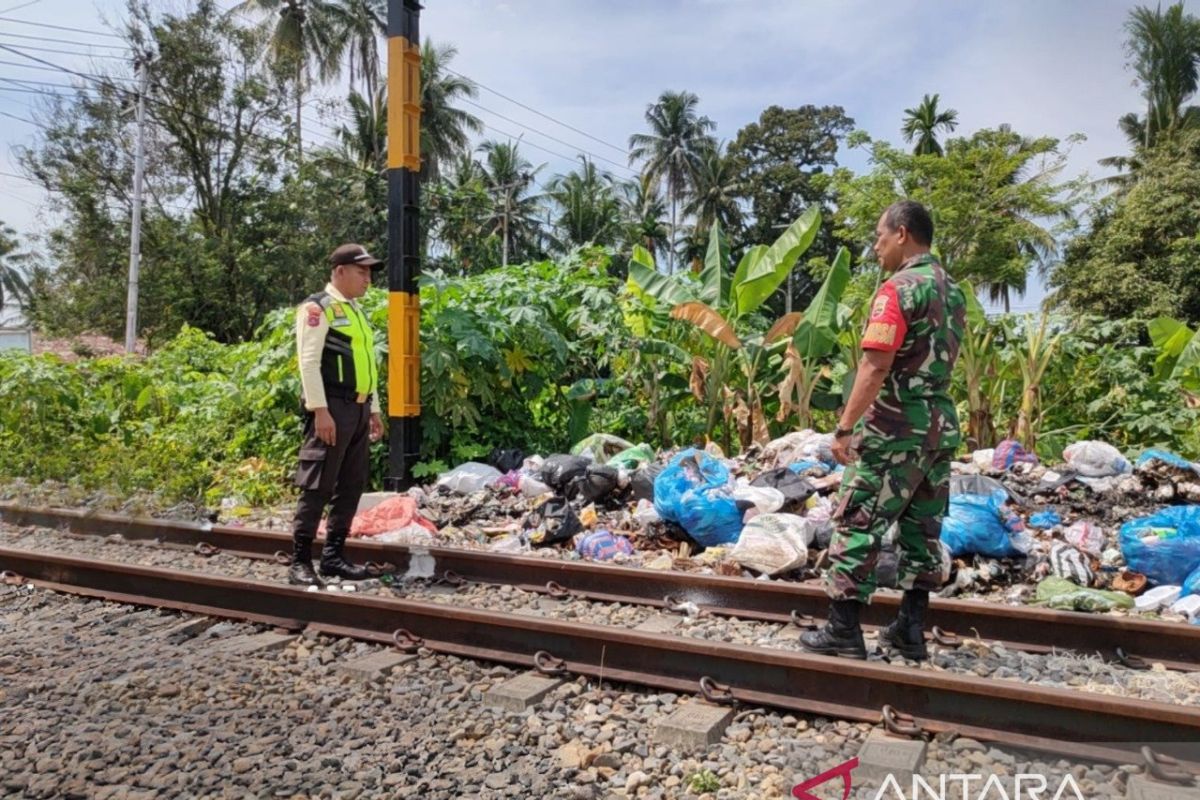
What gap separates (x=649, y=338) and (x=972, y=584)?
4935mm

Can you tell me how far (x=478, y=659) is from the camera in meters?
4.11

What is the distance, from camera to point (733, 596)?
4.86 m

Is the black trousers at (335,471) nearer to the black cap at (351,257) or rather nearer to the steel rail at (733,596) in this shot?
the steel rail at (733,596)

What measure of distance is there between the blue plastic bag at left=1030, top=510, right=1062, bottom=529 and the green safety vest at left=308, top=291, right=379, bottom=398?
4.62 metres

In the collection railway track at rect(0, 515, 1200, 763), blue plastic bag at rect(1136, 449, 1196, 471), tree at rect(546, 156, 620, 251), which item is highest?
tree at rect(546, 156, 620, 251)

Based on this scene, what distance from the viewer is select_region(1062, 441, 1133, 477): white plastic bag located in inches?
277

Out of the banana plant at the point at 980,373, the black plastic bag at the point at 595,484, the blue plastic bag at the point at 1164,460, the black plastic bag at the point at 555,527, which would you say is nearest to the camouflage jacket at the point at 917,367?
the black plastic bag at the point at 555,527

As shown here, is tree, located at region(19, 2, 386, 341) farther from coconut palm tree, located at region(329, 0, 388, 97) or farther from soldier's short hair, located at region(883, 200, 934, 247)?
soldier's short hair, located at region(883, 200, 934, 247)

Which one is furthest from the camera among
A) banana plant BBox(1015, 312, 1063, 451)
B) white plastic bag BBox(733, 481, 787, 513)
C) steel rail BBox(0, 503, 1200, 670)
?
banana plant BBox(1015, 312, 1063, 451)

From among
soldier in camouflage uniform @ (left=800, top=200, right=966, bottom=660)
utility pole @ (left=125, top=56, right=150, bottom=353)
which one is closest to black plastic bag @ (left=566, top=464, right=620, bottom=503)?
soldier in camouflage uniform @ (left=800, top=200, right=966, bottom=660)

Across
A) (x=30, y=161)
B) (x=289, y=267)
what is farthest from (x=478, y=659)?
(x=30, y=161)

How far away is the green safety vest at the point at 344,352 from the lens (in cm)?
517

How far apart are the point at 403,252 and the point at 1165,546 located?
21.5 feet

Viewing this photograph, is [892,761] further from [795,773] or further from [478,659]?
[478,659]
